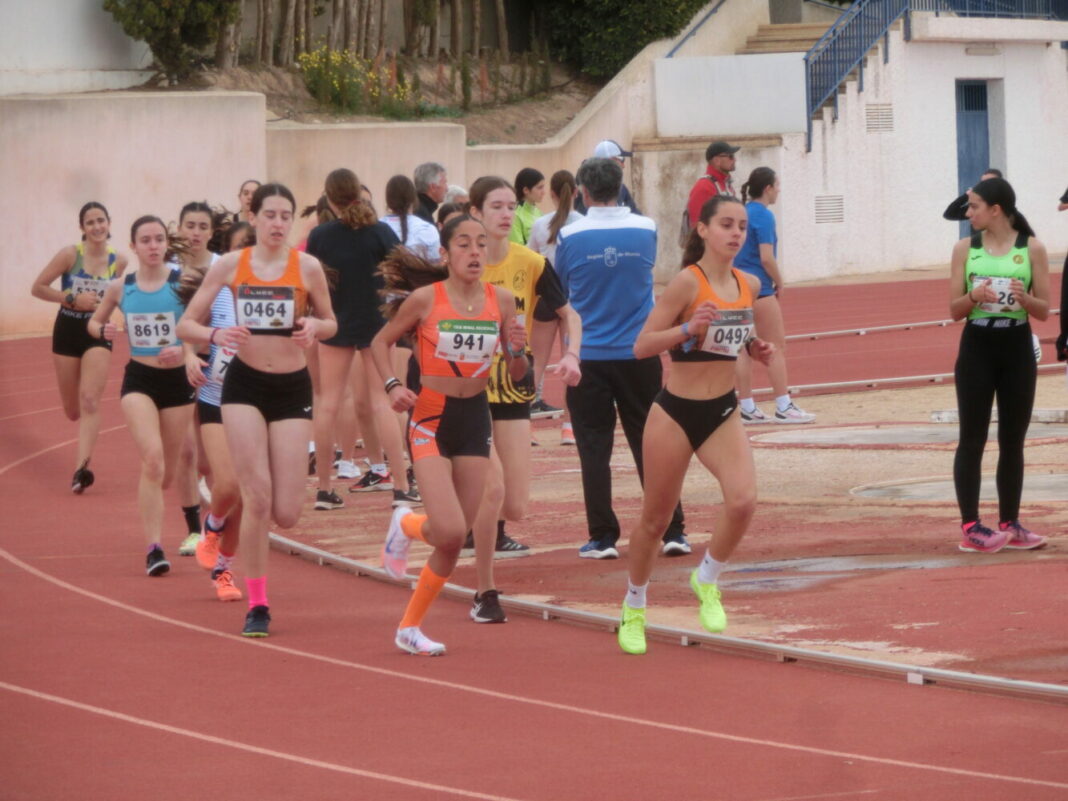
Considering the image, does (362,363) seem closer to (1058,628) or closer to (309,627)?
(309,627)

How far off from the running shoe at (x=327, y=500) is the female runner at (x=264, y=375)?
357 centimetres

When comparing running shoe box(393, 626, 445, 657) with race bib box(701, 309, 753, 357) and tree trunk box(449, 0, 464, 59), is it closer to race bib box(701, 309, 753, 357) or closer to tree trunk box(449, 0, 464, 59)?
race bib box(701, 309, 753, 357)

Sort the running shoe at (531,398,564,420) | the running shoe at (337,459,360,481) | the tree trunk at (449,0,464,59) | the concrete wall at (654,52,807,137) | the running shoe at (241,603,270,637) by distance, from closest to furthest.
A: the running shoe at (241,603,270,637)
the running shoe at (337,459,360,481)
the running shoe at (531,398,564,420)
the concrete wall at (654,52,807,137)
the tree trunk at (449,0,464,59)

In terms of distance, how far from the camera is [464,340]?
8.34 meters

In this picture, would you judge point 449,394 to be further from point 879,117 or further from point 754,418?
point 879,117

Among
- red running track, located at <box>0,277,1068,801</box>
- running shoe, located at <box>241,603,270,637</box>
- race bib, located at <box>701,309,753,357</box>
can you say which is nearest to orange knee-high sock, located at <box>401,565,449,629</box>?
red running track, located at <box>0,277,1068,801</box>

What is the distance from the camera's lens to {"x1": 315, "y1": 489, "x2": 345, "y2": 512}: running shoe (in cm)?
1248

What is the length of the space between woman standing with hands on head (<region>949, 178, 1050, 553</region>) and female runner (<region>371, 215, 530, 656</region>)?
2.81 m

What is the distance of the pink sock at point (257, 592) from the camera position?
8680 millimetres

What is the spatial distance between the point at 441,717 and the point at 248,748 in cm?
80

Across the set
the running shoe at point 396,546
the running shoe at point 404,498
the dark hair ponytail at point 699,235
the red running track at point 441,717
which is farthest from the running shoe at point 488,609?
the running shoe at point 404,498

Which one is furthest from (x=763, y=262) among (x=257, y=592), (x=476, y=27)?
(x=476, y=27)

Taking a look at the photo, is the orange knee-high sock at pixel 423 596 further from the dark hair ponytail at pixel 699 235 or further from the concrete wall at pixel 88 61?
the concrete wall at pixel 88 61

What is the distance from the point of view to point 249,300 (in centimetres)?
875
